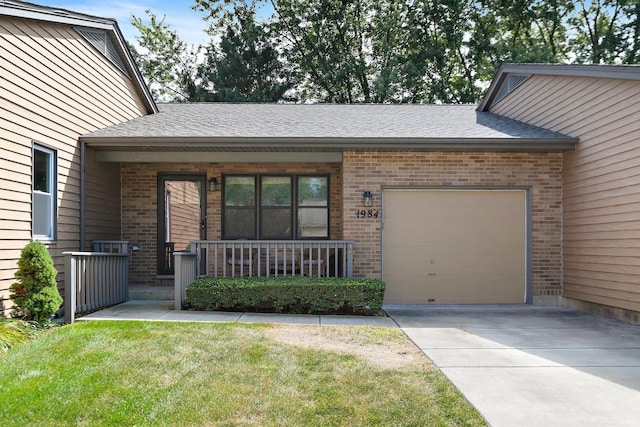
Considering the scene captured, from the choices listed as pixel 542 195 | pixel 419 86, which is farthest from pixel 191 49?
pixel 542 195

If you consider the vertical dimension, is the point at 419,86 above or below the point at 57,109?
above

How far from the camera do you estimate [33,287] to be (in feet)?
21.2

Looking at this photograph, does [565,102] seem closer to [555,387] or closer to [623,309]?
[623,309]

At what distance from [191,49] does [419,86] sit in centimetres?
1207

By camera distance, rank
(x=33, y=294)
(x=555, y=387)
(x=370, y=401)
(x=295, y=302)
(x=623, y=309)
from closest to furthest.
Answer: (x=370, y=401) < (x=555, y=387) < (x=33, y=294) < (x=623, y=309) < (x=295, y=302)

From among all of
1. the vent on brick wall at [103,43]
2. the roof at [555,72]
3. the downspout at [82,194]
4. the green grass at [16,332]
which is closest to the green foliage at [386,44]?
the roof at [555,72]

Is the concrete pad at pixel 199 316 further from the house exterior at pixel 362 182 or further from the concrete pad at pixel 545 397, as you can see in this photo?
the concrete pad at pixel 545 397

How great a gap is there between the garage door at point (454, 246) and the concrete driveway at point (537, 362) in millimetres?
888

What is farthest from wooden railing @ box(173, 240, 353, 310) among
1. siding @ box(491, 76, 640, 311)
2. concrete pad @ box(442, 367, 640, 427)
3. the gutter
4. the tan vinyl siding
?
concrete pad @ box(442, 367, 640, 427)

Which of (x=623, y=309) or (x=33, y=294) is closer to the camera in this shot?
(x=33, y=294)

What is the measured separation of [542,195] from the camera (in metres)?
9.30

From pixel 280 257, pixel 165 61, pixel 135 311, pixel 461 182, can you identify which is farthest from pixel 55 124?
pixel 165 61

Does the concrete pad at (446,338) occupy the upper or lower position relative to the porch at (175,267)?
lower

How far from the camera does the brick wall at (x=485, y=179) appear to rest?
30.1 ft
